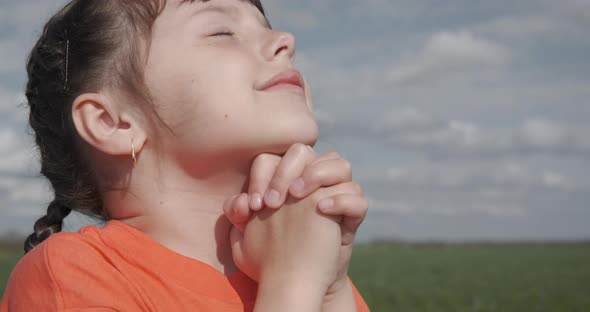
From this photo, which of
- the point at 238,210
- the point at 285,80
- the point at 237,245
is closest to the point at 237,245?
the point at 237,245

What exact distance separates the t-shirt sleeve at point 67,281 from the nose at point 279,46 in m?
0.72

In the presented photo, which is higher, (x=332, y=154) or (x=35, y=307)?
(x=332, y=154)

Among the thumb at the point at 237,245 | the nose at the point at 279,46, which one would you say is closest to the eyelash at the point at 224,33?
the nose at the point at 279,46

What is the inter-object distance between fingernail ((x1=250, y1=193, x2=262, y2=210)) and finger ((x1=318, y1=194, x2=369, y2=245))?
Answer: 168 mm

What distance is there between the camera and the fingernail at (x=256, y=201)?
1579 mm

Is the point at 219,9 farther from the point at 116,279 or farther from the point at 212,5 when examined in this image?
the point at 116,279

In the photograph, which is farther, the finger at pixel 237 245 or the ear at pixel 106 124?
the ear at pixel 106 124

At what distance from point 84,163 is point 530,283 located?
826 inches

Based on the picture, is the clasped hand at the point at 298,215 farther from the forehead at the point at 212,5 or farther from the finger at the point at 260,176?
the forehead at the point at 212,5

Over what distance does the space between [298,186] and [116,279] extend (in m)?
0.50

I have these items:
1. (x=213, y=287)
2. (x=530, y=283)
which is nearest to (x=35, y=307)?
(x=213, y=287)

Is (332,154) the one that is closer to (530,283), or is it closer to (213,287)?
(213,287)

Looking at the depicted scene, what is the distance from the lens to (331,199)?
152cm

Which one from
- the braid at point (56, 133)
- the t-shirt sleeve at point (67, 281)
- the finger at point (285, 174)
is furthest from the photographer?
the braid at point (56, 133)
